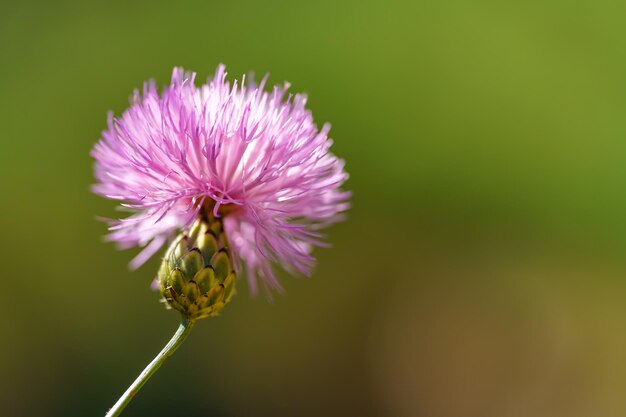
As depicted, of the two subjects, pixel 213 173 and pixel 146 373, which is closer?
pixel 146 373

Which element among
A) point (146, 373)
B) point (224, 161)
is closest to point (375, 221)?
point (224, 161)

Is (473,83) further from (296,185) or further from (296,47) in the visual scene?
(296,185)

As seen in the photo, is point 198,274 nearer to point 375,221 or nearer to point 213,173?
→ point 213,173

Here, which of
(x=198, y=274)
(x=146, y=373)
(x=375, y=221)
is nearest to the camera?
(x=146, y=373)

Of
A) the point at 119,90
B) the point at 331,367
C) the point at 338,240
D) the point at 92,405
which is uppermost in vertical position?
the point at 119,90

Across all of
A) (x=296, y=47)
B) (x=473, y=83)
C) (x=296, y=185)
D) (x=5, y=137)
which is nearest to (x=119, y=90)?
(x=5, y=137)

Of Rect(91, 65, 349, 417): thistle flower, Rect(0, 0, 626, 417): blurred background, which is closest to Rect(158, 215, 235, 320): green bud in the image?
Rect(91, 65, 349, 417): thistle flower
